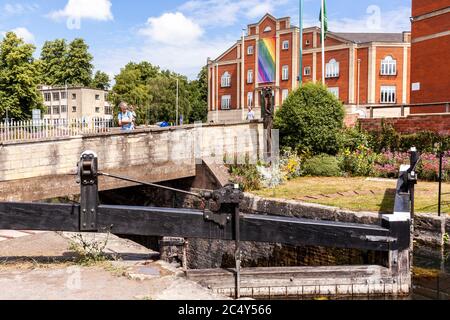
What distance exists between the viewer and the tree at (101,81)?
77125 mm

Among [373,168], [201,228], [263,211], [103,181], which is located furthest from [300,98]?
[201,228]

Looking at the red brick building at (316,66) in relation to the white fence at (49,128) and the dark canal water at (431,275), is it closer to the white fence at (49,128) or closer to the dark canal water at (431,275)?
the white fence at (49,128)

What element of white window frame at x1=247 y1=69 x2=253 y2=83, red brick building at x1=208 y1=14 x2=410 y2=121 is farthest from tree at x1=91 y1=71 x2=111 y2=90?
white window frame at x1=247 y1=69 x2=253 y2=83

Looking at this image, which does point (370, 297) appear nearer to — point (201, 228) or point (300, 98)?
point (201, 228)

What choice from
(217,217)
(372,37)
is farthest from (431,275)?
(372,37)

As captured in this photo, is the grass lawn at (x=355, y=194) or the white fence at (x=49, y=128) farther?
the white fence at (x=49, y=128)

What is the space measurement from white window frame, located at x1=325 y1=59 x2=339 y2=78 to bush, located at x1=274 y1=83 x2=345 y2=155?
107 ft

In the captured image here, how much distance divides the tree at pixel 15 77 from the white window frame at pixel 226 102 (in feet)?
80.2

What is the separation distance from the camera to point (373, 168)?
1519cm

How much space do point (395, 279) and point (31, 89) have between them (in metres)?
40.4

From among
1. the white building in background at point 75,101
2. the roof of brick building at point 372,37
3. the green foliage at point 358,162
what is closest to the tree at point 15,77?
the white building in background at point 75,101

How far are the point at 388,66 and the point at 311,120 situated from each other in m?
34.0

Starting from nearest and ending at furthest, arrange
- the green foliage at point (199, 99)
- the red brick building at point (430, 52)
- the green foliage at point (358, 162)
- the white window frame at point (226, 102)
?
1. the green foliage at point (358, 162)
2. the red brick building at point (430, 52)
3. the white window frame at point (226, 102)
4. the green foliage at point (199, 99)

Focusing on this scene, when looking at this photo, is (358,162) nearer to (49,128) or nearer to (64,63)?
(49,128)
